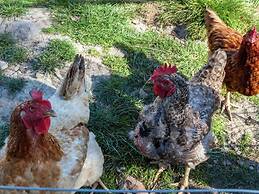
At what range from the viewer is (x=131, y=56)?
595 cm

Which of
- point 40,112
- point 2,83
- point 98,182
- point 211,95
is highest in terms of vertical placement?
point 40,112

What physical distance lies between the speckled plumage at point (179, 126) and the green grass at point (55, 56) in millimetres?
1591

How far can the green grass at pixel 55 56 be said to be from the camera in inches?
222

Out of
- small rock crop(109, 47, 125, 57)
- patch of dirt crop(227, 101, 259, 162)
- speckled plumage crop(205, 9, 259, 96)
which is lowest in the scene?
patch of dirt crop(227, 101, 259, 162)

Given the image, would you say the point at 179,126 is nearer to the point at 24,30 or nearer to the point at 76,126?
the point at 76,126

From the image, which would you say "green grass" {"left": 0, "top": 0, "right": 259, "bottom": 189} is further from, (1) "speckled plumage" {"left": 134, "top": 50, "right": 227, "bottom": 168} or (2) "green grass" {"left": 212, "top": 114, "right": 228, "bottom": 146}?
(1) "speckled plumage" {"left": 134, "top": 50, "right": 227, "bottom": 168}

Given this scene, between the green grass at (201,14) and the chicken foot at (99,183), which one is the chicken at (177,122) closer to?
the chicken foot at (99,183)

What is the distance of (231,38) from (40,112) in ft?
9.08

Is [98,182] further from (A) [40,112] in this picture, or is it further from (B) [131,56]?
(B) [131,56]

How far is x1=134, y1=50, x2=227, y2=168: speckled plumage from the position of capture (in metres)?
4.25

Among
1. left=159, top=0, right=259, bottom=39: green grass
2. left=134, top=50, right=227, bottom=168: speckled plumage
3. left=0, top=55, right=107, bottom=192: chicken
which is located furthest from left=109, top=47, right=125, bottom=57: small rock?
left=0, top=55, right=107, bottom=192: chicken

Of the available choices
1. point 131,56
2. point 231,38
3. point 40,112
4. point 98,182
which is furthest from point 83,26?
point 40,112

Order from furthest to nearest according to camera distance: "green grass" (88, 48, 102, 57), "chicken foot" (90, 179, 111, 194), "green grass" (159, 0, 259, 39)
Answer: "green grass" (159, 0, 259, 39) → "green grass" (88, 48, 102, 57) → "chicken foot" (90, 179, 111, 194)

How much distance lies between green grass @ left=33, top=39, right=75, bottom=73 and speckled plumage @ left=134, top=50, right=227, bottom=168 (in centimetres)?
159
